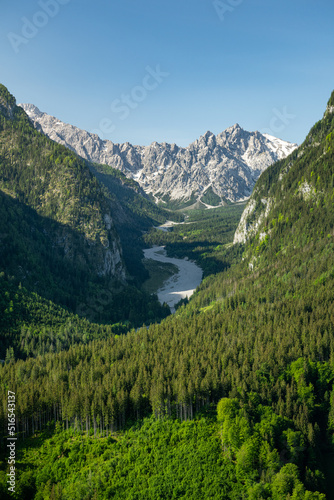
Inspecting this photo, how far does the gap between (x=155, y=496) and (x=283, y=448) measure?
1233 inches

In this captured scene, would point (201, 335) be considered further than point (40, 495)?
Yes

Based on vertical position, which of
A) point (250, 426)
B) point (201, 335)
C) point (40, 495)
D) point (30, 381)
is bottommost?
point (40, 495)

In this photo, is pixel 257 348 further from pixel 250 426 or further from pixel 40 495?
pixel 40 495

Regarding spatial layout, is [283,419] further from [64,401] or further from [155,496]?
[64,401]

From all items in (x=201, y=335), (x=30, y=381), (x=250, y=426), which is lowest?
(x=250, y=426)

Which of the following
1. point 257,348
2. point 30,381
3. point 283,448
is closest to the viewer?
point 283,448

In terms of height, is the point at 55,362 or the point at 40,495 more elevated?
the point at 55,362

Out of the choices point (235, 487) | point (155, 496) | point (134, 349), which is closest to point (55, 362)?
point (134, 349)

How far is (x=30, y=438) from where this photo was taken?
303 ft

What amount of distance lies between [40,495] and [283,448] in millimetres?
53092

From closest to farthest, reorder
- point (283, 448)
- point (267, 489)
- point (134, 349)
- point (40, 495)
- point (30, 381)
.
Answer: point (267, 489) → point (40, 495) → point (283, 448) → point (30, 381) → point (134, 349)

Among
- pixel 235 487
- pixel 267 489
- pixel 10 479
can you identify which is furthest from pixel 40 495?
pixel 267 489

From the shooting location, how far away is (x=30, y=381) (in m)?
108

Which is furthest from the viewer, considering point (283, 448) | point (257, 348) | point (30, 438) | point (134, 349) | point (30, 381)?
point (134, 349)
